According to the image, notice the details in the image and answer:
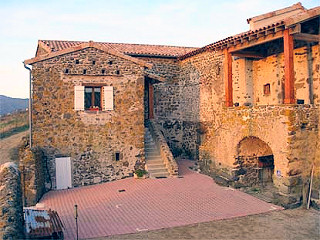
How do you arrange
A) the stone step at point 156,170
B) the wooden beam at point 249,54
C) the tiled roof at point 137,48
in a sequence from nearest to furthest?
the wooden beam at point 249,54 < the stone step at point 156,170 < the tiled roof at point 137,48

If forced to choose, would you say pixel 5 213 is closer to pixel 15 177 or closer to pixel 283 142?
pixel 15 177

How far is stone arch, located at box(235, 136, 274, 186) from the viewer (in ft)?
42.1

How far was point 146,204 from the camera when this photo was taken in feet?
35.2

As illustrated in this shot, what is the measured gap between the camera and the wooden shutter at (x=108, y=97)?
1366cm

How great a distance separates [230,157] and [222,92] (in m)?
3.59

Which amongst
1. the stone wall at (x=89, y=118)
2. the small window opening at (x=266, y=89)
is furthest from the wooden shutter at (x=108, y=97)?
the small window opening at (x=266, y=89)

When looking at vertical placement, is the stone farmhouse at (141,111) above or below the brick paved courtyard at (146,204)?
above

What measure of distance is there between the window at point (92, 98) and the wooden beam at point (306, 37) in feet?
27.1

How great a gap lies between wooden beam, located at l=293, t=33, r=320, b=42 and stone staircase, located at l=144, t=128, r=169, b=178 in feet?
25.5

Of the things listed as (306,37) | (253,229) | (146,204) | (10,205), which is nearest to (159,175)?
(146,204)

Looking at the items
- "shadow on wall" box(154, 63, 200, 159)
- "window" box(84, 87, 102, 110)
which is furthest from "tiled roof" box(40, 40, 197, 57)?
"window" box(84, 87, 102, 110)

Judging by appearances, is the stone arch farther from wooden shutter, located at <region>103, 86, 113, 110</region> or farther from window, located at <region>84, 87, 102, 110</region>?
window, located at <region>84, 87, 102, 110</region>

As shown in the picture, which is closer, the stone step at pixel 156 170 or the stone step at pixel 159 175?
the stone step at pixel 159 175

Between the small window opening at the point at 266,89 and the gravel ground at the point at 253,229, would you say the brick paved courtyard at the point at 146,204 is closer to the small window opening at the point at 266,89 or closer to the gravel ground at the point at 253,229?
the gravel ground at the point at 253,229
